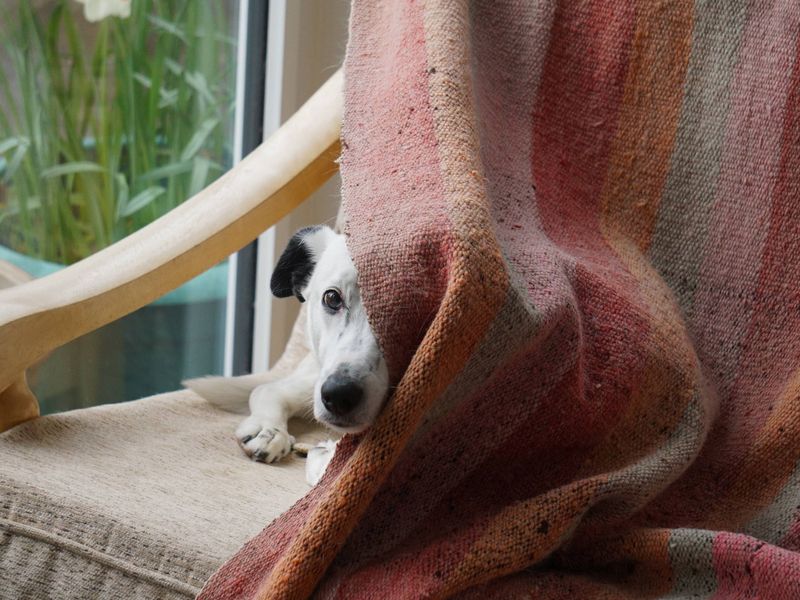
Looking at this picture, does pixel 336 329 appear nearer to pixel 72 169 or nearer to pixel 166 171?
pixel 72 169

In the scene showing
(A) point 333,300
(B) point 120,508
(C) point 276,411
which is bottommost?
(C) point 276,411

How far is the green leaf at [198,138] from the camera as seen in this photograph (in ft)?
6.15

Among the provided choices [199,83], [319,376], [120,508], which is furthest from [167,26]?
[120,508]

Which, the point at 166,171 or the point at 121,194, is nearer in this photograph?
the point at 121,194

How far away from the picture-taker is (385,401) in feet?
2.67

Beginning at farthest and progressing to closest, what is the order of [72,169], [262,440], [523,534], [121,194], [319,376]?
[121,194]
[72,169]
[262,440]
[319,376]
[523,534]

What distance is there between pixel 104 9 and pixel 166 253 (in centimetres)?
68

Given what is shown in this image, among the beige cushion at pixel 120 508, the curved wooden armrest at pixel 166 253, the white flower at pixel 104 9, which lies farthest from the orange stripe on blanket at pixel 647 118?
the white flower at pixel 104 9

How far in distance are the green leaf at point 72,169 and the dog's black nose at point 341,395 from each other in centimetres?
92

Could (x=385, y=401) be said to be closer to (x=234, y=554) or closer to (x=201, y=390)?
(x=234, y=554)

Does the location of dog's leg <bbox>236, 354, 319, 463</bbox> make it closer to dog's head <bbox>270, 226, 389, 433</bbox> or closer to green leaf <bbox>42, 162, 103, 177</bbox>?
dog's head <bbox>270, 226, 389, 433</bbox>

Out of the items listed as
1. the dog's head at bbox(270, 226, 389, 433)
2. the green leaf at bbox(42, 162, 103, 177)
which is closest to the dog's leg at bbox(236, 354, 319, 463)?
the dog's head at bbox(270, 226, 389, 433)

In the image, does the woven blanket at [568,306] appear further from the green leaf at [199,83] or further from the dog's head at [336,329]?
the green leaf at [199,83]

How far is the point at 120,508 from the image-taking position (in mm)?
878
